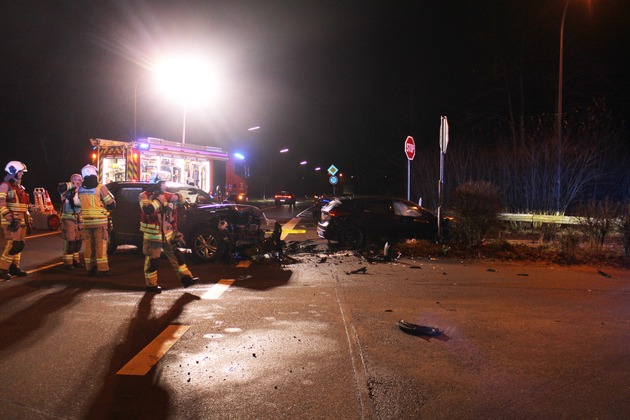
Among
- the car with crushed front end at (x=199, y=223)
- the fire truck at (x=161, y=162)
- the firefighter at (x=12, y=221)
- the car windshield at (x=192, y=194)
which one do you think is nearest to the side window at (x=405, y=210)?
the car with crushed front end at (x=199, y=223)

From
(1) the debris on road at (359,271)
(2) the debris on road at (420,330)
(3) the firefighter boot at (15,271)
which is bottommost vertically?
(2) the debris on road at (420,330)

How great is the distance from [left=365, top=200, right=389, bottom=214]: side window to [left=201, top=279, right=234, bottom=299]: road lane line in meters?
5.19

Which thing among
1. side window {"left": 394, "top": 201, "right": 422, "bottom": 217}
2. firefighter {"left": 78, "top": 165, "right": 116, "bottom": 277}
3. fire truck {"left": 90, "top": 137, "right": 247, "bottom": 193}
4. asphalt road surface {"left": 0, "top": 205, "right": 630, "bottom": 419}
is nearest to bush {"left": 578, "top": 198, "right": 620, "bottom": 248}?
asphalt road surface {"left": 0, "top": 205, "right": 630, "bottom": 419}

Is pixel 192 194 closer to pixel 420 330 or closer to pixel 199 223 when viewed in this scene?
pixel 199 223

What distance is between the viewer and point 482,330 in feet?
18.3

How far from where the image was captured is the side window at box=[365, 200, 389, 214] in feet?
40.8

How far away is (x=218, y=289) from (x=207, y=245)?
8.01ft

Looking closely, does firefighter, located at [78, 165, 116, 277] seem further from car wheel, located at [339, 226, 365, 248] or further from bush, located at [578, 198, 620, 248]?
bush, located at [578, 198, 620, 248]

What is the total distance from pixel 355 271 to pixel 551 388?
5.48m

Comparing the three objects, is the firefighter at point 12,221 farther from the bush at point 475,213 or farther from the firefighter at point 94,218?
the bush at point 475,213

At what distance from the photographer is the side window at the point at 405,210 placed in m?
12.4

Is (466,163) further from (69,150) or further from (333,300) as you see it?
(69,150)

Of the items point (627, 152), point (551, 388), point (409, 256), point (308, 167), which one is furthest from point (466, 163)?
point (308, 167)

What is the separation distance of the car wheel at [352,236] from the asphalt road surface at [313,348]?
12.1 feet
